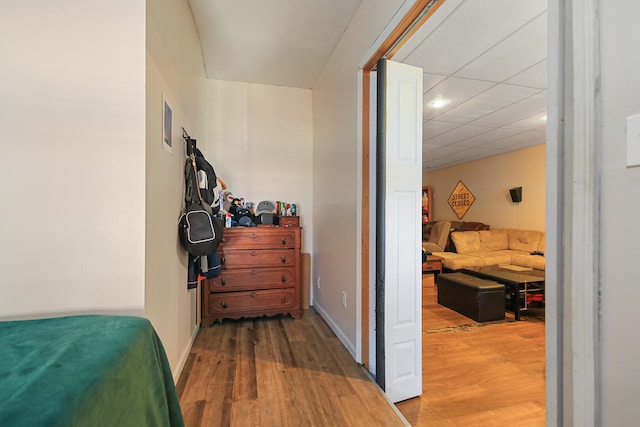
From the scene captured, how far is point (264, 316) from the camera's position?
2795 mm

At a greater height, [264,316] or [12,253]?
[12,253]

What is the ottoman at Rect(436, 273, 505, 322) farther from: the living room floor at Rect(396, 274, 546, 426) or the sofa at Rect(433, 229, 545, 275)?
the sofa at Rect(433, 229, 545, 275)

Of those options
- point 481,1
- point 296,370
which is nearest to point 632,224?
point 481,1

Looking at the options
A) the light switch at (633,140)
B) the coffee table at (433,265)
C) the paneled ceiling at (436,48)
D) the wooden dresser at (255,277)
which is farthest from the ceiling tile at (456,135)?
the light switch at (633,140)

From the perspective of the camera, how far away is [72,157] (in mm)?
1153

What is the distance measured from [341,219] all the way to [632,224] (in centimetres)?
177

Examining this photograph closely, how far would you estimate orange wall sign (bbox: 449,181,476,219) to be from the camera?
21.3 feet

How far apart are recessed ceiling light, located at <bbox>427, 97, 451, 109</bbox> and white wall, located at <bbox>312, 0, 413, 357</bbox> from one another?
1.30 metres

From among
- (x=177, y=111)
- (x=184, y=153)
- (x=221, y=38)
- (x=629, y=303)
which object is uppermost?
(x=221, y=38)

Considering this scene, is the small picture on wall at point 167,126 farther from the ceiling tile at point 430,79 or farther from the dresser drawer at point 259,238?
the ceiling tile at point 430,79

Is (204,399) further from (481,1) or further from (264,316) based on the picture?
(481,1)

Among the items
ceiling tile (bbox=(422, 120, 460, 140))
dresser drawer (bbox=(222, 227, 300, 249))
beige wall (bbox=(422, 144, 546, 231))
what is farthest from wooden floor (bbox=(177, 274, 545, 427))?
beige wall (bbox=(422, 144, 546, 231))

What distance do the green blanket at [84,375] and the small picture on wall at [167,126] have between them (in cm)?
96

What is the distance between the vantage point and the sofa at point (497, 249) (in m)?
4.43
